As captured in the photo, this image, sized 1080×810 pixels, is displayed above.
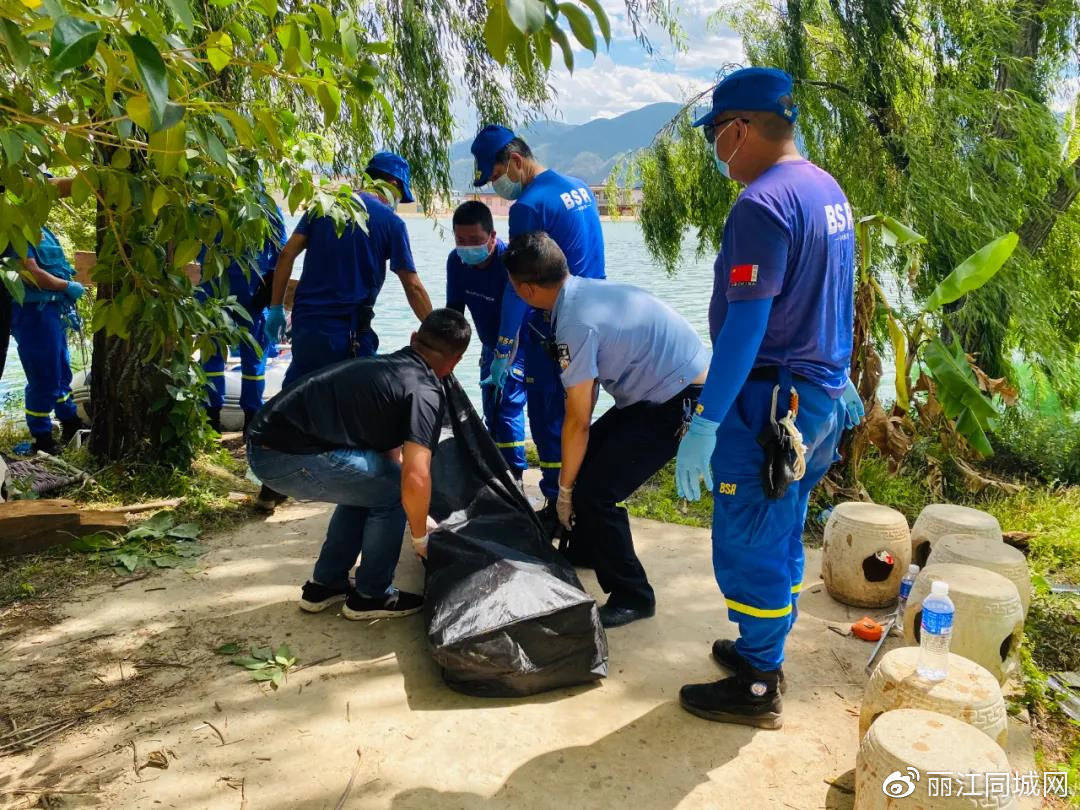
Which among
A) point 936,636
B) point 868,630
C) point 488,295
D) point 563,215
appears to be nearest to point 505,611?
point 936,636

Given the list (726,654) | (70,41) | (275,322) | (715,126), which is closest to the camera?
(70,41)

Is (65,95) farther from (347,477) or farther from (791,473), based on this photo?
(791,473)

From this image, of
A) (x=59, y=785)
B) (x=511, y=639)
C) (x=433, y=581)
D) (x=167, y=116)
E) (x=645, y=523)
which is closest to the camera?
(x=167, y=116)

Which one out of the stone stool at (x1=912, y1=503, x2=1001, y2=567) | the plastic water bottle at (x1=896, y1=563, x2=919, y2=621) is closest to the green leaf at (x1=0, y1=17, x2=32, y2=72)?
the plastic water bottle at (x1=896, y1=563, x2=919, y2=621)

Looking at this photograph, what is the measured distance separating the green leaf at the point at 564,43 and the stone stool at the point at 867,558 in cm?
292

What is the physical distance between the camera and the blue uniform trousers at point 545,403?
3.88 meters

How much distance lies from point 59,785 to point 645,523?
2846mm

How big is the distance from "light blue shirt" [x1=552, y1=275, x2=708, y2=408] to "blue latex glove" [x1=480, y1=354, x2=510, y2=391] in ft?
3.28

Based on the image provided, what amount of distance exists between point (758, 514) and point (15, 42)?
2059mm

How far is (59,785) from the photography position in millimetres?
2270

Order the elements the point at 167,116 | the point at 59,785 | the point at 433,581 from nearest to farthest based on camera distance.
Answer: the point at 167,116, the point at 59,785, the point at 433,581

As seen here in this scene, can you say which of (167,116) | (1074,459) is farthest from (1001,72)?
(167,116)

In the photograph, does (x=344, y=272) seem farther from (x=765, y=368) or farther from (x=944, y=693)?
(x=944, y=693)

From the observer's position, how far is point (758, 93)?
237cm
